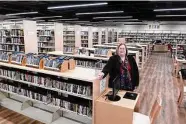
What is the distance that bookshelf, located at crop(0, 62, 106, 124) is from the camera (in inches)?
112

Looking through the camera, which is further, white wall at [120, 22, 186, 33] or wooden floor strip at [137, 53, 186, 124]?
white wall at [120, 22, 186, 33]

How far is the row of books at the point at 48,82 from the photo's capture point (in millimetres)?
2857

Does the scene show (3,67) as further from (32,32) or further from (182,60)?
(182,60)

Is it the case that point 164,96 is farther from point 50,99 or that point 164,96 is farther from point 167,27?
point 167,27

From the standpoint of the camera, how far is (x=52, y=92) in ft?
11.2

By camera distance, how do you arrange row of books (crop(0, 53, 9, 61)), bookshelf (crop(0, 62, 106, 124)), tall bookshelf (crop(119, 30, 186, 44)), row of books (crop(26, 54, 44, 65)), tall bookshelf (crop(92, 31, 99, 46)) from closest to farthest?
1. bookshelf (crop(0, 62, 106, 124))
2. row of books (crop(26, 54, 44, 65))
3. row of books (crop(0, 53, 9, 61))
4. tall bookshelf (crop(92, 31, 99, 46))
5. tall bookshelf (crop(119, 30, 186, 44))

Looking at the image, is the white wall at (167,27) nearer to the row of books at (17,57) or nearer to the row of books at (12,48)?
the row of books at (12,48)

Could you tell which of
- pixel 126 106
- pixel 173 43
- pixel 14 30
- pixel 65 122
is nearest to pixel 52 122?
pixel 65 122

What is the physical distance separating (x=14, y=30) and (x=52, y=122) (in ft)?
19.1

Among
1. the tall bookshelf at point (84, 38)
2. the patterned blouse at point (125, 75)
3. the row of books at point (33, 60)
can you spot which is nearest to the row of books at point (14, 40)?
the row of books at point (33, 60)

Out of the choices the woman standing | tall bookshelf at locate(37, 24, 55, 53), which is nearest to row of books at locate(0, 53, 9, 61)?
the woman standing

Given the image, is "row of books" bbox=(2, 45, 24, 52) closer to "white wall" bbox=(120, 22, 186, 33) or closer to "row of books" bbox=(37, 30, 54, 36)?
"row of books" bbox=(37, 30, 54, 36)

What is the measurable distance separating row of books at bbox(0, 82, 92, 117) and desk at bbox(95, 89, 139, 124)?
317mm

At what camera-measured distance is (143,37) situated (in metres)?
17.8
